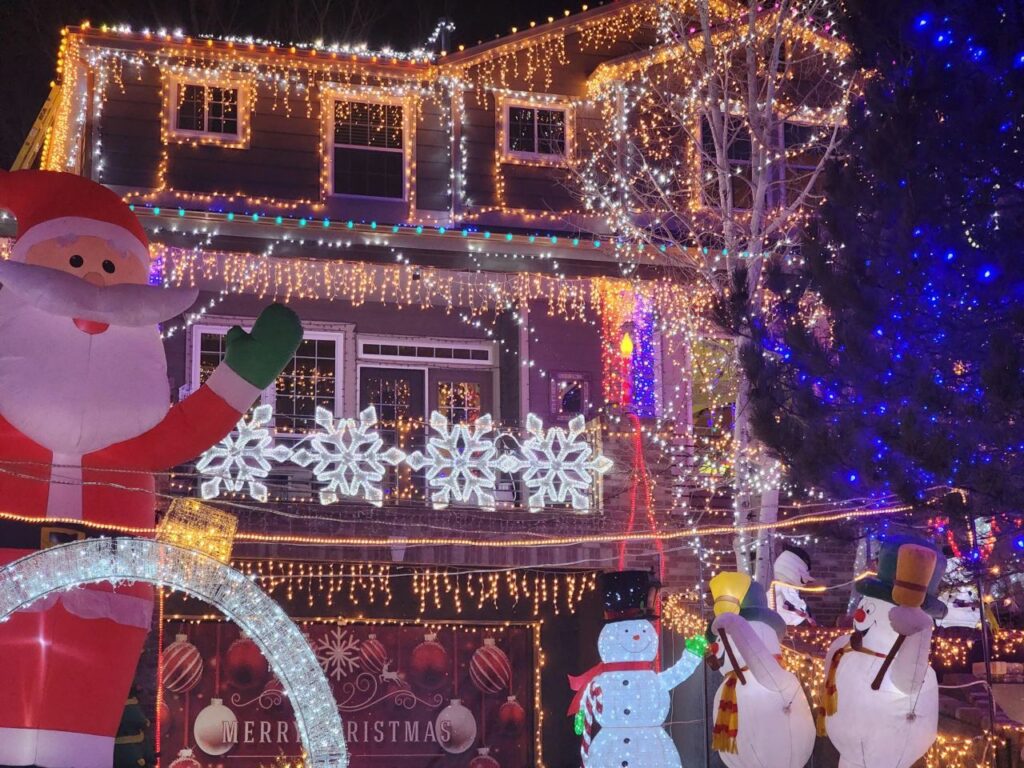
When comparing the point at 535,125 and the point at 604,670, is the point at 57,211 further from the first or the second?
the point at 535,125

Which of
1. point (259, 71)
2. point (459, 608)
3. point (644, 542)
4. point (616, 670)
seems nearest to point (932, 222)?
point (616, 670)

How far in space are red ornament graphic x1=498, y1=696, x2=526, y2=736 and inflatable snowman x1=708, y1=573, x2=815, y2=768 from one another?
459 cm

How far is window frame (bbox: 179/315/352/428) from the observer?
56.9 ft

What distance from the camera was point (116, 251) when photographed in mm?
10727

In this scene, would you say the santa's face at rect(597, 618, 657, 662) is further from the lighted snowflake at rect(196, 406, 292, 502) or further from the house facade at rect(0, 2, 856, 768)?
the lighted snowflake at rect(196, 406, 292, 502)

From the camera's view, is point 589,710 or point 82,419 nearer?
point 82,419

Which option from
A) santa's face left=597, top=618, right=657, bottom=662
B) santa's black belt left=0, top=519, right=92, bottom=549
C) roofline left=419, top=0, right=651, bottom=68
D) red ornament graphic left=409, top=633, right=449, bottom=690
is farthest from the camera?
roofline left=419, top=0, right=651, bottom=68

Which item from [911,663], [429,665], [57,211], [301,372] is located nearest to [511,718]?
[429,665]

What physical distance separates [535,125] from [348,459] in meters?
6.27

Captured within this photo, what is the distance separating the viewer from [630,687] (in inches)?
464

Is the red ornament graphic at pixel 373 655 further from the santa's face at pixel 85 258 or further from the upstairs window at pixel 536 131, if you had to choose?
the upstairs window at pixel 536 131

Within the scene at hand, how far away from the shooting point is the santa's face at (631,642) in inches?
468

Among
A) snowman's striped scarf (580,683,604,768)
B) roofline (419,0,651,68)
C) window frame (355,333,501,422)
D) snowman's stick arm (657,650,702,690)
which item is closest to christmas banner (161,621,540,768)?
window frame (355,333,501,422)

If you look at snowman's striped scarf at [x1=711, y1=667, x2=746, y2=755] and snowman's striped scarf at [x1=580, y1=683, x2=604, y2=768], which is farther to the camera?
snowman's striped scarf at [x1=580, y1=683, x2=604, y2=768]
